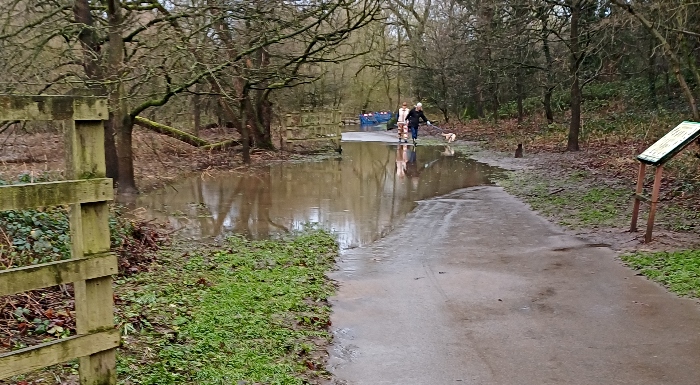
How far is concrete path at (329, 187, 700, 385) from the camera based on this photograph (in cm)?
475

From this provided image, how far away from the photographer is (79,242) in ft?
11.1

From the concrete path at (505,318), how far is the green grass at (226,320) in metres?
0.33

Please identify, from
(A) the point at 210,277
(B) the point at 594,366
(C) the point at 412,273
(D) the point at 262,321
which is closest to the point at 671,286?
(B) the point at 594,366

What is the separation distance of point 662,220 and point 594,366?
19.6 feet

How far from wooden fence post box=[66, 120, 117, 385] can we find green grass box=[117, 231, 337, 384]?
1.58ft

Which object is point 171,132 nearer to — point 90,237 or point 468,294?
point 468,294

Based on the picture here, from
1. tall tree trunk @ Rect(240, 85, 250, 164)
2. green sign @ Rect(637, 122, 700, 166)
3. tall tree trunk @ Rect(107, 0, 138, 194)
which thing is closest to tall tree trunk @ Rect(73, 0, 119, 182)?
tall tree trunk @ Rect(107, 0, 138, 194)

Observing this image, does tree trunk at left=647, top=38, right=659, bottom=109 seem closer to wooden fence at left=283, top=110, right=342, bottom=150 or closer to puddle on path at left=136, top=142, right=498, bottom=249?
puddle on path at left=136, top=142, right=498, bottom=249

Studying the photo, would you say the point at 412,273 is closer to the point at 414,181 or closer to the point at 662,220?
the point at 662,220

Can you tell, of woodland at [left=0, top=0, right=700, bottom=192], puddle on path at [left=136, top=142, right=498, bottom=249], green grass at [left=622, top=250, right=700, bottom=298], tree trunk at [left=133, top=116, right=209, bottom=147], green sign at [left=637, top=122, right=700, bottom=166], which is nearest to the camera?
green grass at [left=622, top=250, right=700, bottom=298]

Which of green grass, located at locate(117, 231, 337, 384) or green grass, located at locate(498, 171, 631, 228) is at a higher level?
green grass, located at locate(498, 171, 631, 228)

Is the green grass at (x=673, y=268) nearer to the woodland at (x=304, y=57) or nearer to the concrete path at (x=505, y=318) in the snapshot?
the concrete path at (x=505, y=318)

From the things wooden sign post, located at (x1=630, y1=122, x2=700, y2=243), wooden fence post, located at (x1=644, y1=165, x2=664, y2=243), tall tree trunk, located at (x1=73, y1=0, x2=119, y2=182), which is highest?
tall tree trunk, located at (x1=73, y1=0, x2=119, y2=182)

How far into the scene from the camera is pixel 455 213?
38.4 feet
